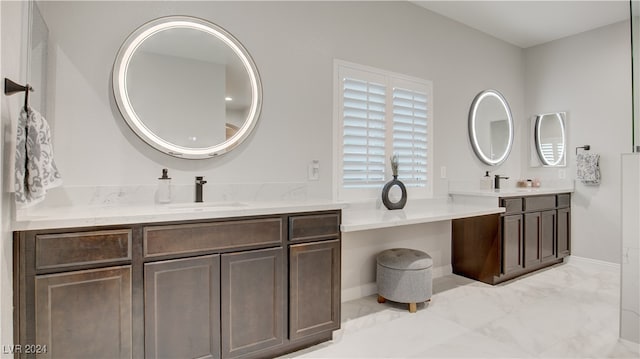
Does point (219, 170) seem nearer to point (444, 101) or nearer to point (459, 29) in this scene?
point (444, 101)

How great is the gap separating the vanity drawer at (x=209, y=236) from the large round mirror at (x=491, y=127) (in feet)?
9.92

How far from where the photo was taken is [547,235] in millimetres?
3930

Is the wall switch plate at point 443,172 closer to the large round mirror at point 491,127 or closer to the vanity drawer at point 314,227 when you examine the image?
the large round mirror at point 491,127

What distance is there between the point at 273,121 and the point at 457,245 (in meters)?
2.57

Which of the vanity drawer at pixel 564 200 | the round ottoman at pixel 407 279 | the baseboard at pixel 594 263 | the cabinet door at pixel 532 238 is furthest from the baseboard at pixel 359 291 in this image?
the baseboard at pixel 594 263

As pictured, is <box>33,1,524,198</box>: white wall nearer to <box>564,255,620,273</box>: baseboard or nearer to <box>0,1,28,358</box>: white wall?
<box>0,1,28,358</box>: white wall

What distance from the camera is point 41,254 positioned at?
145 centimetres

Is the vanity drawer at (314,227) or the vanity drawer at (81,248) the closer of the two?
the vanity drawer at (81,248)

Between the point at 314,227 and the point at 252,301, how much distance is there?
58cm

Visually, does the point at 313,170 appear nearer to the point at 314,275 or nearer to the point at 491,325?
the point at 314,275

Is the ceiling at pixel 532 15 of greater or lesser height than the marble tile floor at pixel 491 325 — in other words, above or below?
above

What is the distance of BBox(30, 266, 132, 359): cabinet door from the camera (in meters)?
1.46

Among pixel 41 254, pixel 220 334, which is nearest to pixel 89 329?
pixel 41 254

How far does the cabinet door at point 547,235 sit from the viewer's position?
385 cm
